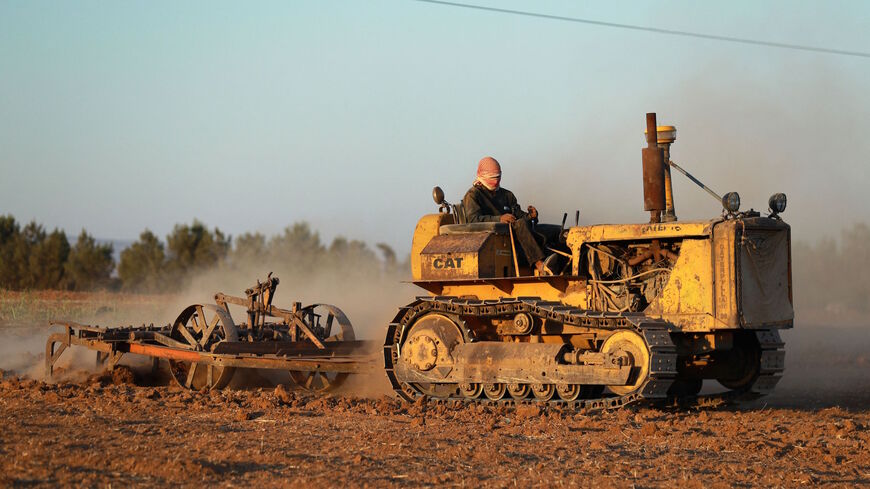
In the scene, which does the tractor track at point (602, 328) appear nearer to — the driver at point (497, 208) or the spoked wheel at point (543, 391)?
the spoked wheel at point (543, 391)

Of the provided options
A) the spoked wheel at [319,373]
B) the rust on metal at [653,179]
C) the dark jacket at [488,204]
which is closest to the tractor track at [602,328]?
the dark jacket at [488,204]

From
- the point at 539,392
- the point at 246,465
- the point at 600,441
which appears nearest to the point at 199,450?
the point at 246,465

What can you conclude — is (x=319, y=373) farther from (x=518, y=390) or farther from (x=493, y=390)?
(x=518, y=390)

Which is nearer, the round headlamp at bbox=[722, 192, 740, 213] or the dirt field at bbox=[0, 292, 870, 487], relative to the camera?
the dirt field at bbox=[0, 292, 870, 487]

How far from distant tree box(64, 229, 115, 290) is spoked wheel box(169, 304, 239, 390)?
35389 millimetres

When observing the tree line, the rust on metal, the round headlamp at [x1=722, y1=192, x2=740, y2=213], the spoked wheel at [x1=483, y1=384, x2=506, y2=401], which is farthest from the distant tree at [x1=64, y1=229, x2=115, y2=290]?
the round headlamp at [x1=722, y1=192, x2=740, y2=213]

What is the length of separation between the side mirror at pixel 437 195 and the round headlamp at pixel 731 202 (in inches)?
160

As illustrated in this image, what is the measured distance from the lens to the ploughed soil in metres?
8.98

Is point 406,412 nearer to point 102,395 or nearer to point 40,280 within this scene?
point 102,395

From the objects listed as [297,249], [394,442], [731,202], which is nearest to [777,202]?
[731,202]

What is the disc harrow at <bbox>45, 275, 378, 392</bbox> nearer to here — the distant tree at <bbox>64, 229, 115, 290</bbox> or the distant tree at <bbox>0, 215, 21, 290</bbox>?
the distant tree at <bbox>0, 215, 21, 290</bbox>

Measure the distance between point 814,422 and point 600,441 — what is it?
130 inches

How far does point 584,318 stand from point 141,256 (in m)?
44.6

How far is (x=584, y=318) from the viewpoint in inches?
541
